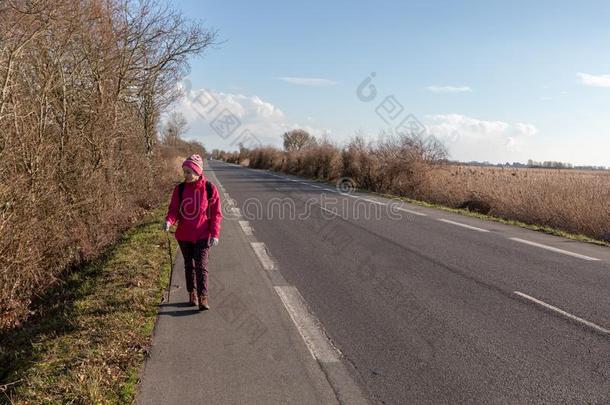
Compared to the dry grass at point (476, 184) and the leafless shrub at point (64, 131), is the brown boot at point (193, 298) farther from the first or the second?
the dry grass at point (476, 184)

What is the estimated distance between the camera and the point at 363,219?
13.8 meters

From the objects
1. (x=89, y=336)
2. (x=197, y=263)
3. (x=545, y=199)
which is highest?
(x=545, y=199)

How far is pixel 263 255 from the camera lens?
891 centimetres

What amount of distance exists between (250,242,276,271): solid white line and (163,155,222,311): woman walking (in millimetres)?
2181

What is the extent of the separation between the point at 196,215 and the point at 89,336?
1716 mm

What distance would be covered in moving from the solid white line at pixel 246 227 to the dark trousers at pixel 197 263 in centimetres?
529

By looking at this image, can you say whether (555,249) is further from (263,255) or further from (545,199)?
(545,199)

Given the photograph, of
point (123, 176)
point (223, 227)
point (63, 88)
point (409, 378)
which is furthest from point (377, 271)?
point (123, 176)

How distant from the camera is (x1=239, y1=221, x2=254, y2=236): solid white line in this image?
1141 cm

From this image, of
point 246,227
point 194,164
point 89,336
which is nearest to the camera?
point 89,336

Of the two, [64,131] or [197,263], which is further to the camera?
[64,131]

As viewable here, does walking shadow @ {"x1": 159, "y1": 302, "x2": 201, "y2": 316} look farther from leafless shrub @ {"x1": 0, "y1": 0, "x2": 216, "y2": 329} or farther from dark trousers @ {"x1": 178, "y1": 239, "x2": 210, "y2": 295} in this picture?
leafless shrub @ {"x1": 0, "y1": 0, "x2": 216, "y2": 329}

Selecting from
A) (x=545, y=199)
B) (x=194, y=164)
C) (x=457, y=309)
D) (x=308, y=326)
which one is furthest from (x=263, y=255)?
(x=545, y=199)

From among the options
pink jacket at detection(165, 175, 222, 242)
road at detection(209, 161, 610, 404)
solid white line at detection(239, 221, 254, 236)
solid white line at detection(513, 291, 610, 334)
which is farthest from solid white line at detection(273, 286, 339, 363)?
solid white line at detection(239, 221, 254, 236)
